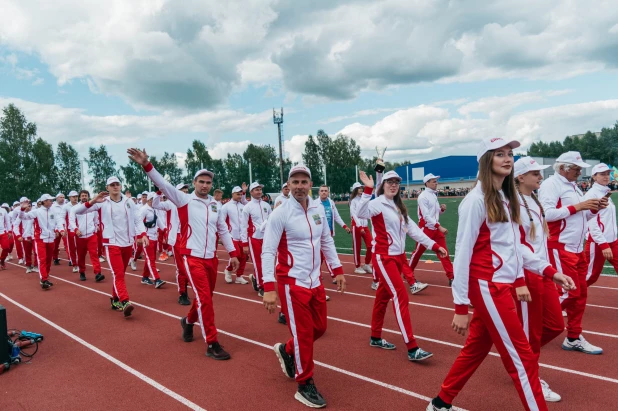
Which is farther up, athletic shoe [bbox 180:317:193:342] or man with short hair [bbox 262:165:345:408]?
man with short hair [bbox 262:165:345:408]

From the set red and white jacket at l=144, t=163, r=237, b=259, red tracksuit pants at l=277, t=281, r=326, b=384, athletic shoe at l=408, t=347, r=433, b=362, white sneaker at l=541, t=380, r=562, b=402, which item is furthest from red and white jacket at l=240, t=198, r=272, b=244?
white sneaker at l=541, t=380, r=562, b=402

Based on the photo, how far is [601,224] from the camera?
613 cm

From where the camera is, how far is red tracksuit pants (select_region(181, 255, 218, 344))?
5477 millimetres

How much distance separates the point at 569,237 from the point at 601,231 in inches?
39.9

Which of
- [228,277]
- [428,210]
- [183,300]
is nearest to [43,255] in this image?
[228,277]

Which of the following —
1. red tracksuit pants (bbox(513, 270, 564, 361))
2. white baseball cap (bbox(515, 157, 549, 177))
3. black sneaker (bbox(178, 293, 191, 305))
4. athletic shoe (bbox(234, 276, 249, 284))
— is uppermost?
white baseball cap (bbox(515, 157, 549, 177))

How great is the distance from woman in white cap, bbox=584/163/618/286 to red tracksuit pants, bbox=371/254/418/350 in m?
2.63

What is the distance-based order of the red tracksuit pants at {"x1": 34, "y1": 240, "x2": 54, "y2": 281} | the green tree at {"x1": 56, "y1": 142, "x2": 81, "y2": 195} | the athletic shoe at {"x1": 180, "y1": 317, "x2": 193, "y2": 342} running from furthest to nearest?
the green tree at {"x1": 56, "y1": 142, "x2": 81, "y2": 195}, the red tracksuit pants at {"x1": 34, "y1": 240, "x2": 54, "y2": 281}, the athletic shoe at {"x1": 180, "y1": 317, "x2": 193, "y2": 342}

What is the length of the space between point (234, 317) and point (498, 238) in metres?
5.22

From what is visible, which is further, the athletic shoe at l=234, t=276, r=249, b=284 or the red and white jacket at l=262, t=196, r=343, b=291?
the athletic shoe at l=234, t=276, r=249, b=284

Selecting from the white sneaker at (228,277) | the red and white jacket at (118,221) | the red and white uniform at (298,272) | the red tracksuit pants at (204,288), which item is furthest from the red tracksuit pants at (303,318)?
the white sneaker at (228,277)

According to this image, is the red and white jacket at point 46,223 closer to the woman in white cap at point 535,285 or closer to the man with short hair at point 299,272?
the man with short hair at point 299,272

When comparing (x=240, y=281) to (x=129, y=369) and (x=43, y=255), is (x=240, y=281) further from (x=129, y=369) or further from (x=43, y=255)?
(x=129, y=369)

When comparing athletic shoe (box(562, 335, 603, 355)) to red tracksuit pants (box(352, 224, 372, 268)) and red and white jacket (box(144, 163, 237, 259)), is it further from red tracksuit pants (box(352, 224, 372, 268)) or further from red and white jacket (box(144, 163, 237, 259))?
red tracksuit pants (box(352, 224, 372, 268))
